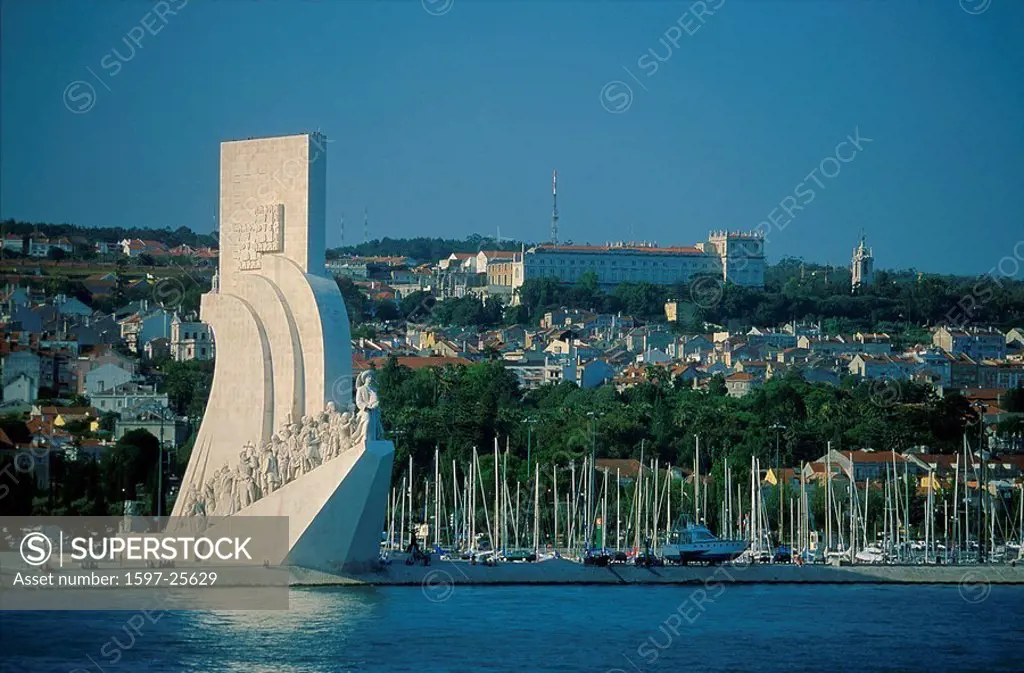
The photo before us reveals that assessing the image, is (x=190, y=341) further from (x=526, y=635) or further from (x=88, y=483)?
(x=526, y=635)

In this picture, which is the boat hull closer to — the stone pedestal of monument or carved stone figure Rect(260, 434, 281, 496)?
the stone pedestal of monument

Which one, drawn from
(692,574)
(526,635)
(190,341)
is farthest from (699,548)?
(190,341)

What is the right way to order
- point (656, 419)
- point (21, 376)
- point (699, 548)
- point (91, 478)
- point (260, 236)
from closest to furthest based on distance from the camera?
point (260, 236) < point (91, 478) < point (699, 548) < point (21, 376) < point (656, 419)

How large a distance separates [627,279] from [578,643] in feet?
413

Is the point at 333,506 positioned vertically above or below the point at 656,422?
below

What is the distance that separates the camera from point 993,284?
136 meters

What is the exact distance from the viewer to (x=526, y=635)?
3619 centimetres

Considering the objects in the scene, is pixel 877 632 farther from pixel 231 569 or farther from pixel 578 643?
pixel 231 569

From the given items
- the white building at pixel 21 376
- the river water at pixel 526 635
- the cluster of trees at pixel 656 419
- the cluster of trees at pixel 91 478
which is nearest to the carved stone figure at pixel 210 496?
the river water at pixel 526 635

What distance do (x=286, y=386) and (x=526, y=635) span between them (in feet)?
25.2

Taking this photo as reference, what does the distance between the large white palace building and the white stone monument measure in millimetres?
112742

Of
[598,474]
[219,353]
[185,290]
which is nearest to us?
[219,353]

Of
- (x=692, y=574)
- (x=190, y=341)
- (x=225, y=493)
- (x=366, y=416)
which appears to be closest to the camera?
(x=366, y=416)

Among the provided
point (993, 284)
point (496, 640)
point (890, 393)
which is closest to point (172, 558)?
point (496, 640)
